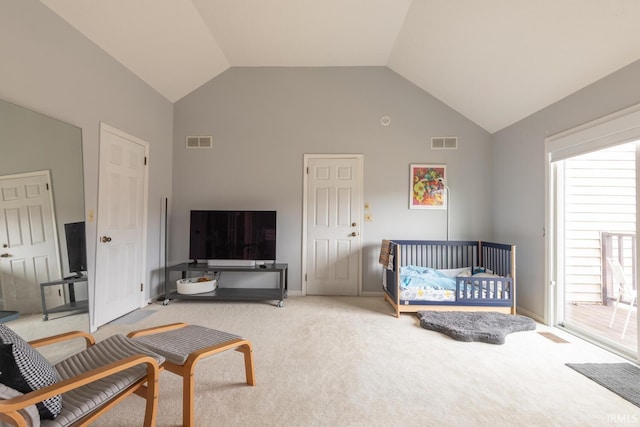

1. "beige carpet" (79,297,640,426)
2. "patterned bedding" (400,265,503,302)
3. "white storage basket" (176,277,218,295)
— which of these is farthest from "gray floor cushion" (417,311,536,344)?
"white storage basket" (176,277,218,295)

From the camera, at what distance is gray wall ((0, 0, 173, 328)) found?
6.75 feet

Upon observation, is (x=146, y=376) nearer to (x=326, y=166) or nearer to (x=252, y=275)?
(x=252, y=275)

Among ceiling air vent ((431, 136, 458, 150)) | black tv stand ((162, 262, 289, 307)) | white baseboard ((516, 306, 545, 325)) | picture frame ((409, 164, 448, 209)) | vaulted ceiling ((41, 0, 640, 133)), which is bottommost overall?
white baseboard ((516, 306, 545, 325))

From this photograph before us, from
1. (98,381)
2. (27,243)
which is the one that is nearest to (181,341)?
Result: (98,381)

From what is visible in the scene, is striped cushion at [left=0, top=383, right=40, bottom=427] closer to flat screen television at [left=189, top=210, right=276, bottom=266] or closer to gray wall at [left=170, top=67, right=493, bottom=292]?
flat screen television at [left=189, top=210, right=276, bottom=266]

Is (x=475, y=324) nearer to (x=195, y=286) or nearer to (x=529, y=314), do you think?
(x=529, y=314)

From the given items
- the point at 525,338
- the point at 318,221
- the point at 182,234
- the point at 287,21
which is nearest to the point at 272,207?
the point at 318,221

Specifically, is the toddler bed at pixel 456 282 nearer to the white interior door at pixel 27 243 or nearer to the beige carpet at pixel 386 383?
the beige carpet at pixel 386 383

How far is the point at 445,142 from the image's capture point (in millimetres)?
4098

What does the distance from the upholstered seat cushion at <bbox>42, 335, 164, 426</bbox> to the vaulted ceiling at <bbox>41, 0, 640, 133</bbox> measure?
271 centimetres

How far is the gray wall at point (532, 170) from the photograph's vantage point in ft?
7.96

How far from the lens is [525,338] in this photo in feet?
8.75

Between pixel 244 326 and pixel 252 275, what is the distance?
1.26 metres

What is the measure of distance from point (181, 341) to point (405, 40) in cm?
381
